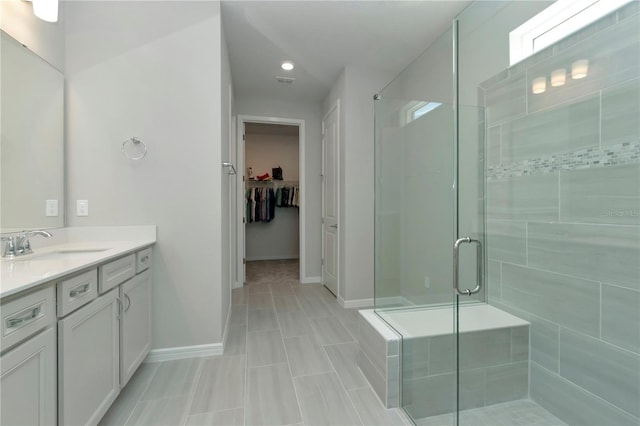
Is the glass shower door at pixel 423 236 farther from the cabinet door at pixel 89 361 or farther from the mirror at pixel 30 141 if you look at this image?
the mirror at pixel 30 141

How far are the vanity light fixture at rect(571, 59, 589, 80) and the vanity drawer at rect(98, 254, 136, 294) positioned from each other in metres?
2.60

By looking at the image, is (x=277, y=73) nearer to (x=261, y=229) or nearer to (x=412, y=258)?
(x=412, y=258)

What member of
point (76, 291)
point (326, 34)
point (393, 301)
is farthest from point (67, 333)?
point (326, 34)

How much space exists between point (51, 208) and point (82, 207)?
0.16 meters

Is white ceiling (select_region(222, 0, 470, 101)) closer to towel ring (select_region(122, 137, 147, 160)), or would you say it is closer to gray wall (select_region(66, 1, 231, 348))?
gray wall (select_region(66, 1, 231, 348))

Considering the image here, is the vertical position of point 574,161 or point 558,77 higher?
point 558,77

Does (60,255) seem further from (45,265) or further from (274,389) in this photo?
(274,389)

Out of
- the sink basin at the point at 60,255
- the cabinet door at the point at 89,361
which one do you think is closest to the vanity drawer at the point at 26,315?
the cabinet door at the point at 89,361

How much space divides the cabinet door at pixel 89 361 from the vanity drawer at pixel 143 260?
30 centimetres

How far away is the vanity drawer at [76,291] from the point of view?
1.10 metres

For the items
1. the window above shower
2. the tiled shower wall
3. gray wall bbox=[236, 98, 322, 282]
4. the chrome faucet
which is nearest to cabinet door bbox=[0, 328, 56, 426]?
the chrome faucet

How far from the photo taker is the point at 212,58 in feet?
7.02

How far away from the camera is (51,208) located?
1843 mm

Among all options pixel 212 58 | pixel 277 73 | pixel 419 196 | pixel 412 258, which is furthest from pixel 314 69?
pixel 412 258
